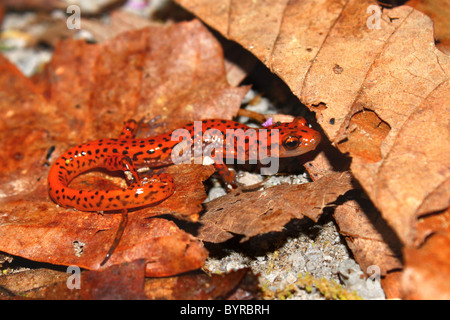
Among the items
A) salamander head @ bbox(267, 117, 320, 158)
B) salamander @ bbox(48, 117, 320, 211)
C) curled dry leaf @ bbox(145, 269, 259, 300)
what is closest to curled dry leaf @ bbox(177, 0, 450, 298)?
salamander head @ bbox(267, 117, 320, 158)

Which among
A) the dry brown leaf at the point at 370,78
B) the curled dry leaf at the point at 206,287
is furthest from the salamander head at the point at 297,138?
the curled dry leaf at the point at 206,287

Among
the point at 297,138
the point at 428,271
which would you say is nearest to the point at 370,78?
the point at 297,138

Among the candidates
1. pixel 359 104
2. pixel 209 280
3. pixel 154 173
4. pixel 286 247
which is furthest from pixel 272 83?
pixel 209 280

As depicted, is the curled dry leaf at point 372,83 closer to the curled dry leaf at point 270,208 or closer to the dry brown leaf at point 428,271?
the dry brown leaf at point 428,271

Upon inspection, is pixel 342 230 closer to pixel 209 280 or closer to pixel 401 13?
pixel 209 280

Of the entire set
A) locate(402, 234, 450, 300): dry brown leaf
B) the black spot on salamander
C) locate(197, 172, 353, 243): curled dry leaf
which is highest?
locate(402, 234, 450, 300): dry brown leaf

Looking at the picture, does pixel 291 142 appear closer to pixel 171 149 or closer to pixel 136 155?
pixel 171 149

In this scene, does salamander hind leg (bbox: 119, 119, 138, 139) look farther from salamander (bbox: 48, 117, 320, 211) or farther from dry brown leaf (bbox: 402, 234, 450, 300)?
dry brown leaf (bbox: 402, 234, 450, 300)

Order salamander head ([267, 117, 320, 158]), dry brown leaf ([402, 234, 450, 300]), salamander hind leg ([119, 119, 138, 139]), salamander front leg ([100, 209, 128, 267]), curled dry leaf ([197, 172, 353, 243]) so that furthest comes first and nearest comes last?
salamander hind leg ([119, 119, 138, 139]) < salamander head ([267, 117, 320, 158]) < salamander front leg ([100, 209, 128, 267]) < curled dry leaf ([197, 172, 353, 243]) < dry brown leaf ([402, 234, 450, 300])
